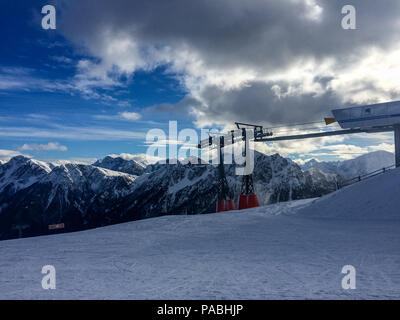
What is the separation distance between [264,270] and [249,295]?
6.56 feet

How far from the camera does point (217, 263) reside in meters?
9.02

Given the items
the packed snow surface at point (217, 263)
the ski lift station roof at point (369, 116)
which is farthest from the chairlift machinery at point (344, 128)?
the packed snow surface at point (217, 263)

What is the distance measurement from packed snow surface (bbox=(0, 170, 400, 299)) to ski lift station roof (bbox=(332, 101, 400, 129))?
15.3 metres

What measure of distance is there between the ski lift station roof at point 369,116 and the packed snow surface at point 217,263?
15280 millimetres

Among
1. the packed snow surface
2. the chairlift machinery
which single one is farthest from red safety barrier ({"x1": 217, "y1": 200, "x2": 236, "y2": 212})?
the packed snow surface

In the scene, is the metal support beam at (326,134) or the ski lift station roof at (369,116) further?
the metal support beam at (326,134)

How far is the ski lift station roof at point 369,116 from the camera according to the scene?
2766 cm

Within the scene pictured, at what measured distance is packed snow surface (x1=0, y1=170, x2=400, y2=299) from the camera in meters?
6.61

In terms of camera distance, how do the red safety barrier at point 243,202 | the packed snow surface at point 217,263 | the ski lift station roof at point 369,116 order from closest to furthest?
1. the packed snow surface at point 217,263
2. the ski lift station roof at point 369,116
3. the red safety barrier at point 243,202

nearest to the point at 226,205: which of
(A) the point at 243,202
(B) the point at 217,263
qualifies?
(A) the point at 243,202

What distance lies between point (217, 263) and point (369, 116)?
2797 centimetres

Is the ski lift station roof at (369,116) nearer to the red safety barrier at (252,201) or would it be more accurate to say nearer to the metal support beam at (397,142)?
the metal support beam at (397,142)
